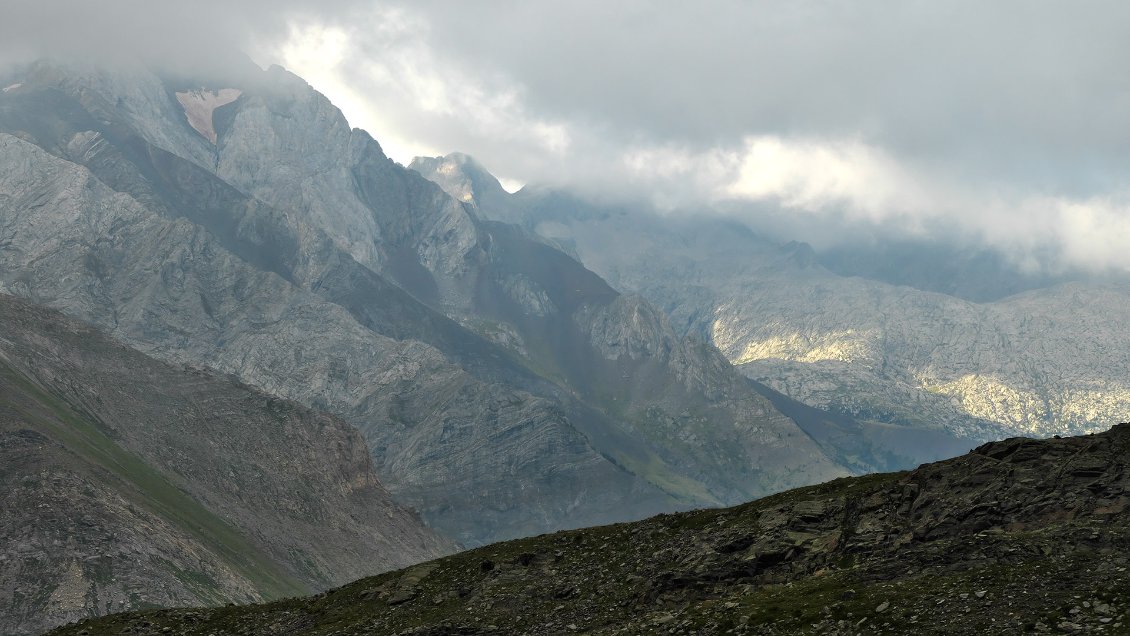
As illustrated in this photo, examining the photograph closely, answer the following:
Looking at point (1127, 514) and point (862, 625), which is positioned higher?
point (1127, 514)

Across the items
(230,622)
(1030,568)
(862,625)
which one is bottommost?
(230,622)

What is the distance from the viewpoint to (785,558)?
69.5 m

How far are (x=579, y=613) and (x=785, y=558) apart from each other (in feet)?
46.8

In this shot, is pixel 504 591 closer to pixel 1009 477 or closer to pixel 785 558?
pixel 785 558

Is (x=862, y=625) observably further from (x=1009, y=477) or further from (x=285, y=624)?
(x=285, y=624)

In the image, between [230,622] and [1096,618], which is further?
[230,622]

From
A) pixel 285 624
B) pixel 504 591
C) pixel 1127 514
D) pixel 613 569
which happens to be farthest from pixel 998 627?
pixel 285 624

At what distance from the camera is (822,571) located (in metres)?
65.9

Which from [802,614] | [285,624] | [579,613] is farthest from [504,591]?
[802,614]

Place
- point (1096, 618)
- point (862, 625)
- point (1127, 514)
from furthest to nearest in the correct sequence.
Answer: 1. point (1127, 514)
2. point (862, 625)
3. point (1096, 618)

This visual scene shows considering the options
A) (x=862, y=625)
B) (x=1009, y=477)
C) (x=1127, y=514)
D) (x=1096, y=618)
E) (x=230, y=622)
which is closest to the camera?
(x=1096, y=618)

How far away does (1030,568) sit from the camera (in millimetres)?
55000

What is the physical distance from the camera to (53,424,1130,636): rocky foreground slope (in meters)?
53.7

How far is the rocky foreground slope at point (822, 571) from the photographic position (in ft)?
176
